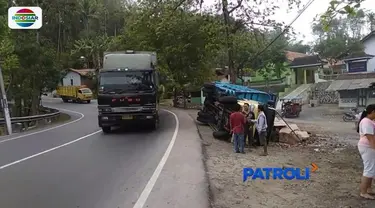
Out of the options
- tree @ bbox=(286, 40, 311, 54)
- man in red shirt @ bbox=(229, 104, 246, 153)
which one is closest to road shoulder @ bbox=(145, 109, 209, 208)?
man in red shirt @ bbox=(229, 104, 246, 153)

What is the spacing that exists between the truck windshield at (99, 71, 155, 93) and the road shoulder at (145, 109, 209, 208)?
4.52 m

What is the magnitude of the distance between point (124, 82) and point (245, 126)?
5.61m

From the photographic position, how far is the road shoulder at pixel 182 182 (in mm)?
6914

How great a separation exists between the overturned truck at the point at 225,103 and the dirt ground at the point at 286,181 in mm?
1053

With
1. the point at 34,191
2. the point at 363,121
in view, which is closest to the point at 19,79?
the point at 34,191

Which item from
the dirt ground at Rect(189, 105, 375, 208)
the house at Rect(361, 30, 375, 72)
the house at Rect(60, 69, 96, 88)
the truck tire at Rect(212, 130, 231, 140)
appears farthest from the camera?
the house at Rect(60, 69, 96, 88)

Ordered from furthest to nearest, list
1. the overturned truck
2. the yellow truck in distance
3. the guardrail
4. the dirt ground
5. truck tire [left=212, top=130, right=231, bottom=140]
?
the yellow truck in distance
the guardrail
truck tire [left=212, top=130, right=231, bottom=140]
the overturned truck
the dirt ground

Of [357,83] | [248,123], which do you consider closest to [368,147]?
[248,123]

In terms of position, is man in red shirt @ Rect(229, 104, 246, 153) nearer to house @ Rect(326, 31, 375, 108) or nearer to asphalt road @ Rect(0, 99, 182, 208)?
asphalt road @ Rect(0, 99, 182, 208)

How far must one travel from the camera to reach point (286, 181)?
890 centimetres

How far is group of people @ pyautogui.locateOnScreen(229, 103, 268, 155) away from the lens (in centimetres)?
1269

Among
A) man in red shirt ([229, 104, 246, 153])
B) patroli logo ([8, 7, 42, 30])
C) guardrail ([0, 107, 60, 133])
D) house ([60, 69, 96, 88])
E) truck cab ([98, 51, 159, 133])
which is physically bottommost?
guardrail ([0, 107, 60, 133])

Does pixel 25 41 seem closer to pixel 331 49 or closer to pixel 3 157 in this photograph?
pixel 3 157

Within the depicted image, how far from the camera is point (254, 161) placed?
1153 centimetres
